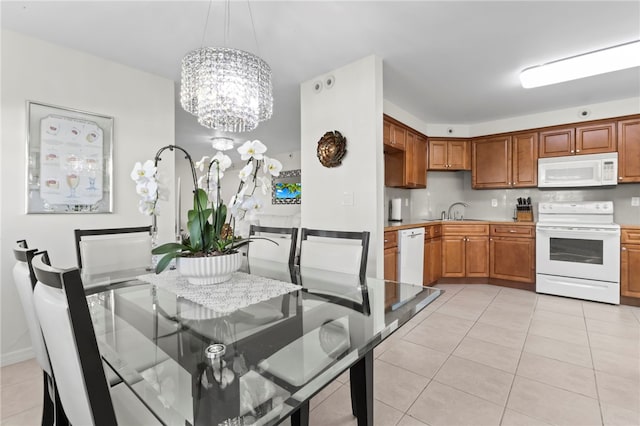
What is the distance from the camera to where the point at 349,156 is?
8.80 feet

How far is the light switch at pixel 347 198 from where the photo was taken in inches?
105

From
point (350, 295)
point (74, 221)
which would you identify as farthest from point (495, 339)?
point (74, 221)

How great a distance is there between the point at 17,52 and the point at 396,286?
307 centimetres

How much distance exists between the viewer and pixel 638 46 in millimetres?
2232

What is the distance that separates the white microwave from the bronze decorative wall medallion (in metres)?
2.93

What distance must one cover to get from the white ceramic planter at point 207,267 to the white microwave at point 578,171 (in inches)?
164

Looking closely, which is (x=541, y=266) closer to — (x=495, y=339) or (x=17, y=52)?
(x=495, y=339)

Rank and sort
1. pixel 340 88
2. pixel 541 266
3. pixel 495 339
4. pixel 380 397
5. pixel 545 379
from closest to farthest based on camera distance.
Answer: pixel 380 397 < pixel 545 379 < pixel 495 339 < pixel 340 88 < pixel 541 266

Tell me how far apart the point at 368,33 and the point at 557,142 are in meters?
3.14

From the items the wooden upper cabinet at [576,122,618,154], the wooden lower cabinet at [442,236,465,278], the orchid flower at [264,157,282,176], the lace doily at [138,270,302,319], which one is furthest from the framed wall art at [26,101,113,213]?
the wooden upper cabinet at [576,122,618,154]

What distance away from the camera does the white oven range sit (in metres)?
3.21

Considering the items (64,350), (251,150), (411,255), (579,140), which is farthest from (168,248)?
(579,140)

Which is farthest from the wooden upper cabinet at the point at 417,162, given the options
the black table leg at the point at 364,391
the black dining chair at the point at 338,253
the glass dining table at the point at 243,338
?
the black table leg at the point at 364,391

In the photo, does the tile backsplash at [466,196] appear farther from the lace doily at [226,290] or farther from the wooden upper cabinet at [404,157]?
the lace doily at [226,290]
